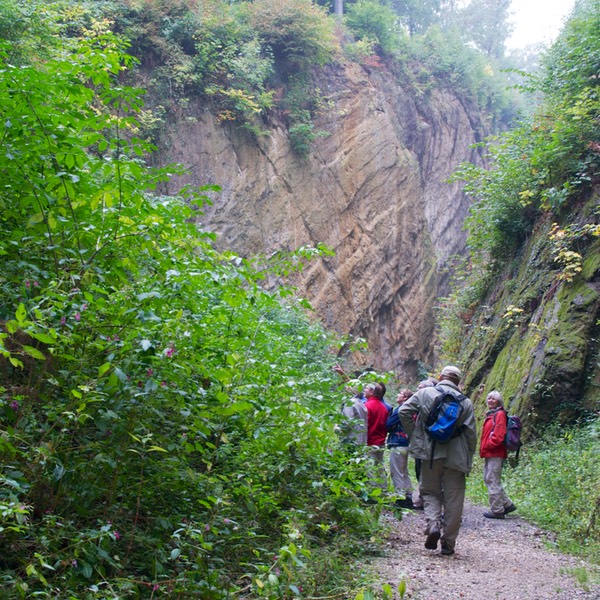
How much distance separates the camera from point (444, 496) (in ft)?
20.0

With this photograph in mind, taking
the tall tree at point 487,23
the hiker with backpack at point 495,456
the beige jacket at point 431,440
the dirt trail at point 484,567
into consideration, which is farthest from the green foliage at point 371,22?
the dirt trail at point 484,567

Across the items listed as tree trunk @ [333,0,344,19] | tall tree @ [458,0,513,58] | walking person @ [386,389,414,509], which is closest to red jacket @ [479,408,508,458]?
walking person @ [386,389,414,509]

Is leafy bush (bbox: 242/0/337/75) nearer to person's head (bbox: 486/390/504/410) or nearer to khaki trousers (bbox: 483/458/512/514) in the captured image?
person's head (bbox: 486/390/504/410)

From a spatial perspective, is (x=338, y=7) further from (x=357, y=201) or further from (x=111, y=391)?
(x=111, y=391)

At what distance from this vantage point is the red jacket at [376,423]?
8.30m

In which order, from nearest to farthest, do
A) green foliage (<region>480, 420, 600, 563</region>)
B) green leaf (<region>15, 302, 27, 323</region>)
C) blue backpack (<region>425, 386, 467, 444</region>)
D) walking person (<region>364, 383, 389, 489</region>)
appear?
green leaf (<region>15, 302, 27, 323</region>)
blue backpack (<region>425, 386, 467, 444</region>)
green foliage (<region>480, 420, 600, 563</region>)
walking person (<region>364, 383, 389, 489</region>)

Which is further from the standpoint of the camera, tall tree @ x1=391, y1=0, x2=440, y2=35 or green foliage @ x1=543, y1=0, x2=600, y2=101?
tall tree @ x1=391, y1=0, x2=440, y2=35

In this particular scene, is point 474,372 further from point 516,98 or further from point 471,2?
point 471,2

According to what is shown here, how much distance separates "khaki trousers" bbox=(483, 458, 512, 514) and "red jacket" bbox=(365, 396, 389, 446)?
5.62 ft

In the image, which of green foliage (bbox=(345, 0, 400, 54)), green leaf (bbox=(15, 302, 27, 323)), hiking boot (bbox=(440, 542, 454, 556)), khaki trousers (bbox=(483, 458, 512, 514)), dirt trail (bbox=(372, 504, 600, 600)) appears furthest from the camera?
green foliage (bbox=(345, 0, 400, 54))

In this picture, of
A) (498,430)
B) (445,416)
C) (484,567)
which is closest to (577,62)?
(498,430)

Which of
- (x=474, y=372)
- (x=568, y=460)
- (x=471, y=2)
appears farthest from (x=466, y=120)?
(x=568, y=460)

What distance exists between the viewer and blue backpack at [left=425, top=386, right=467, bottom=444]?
6.00 metres

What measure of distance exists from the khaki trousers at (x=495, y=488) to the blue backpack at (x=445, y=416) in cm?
300
